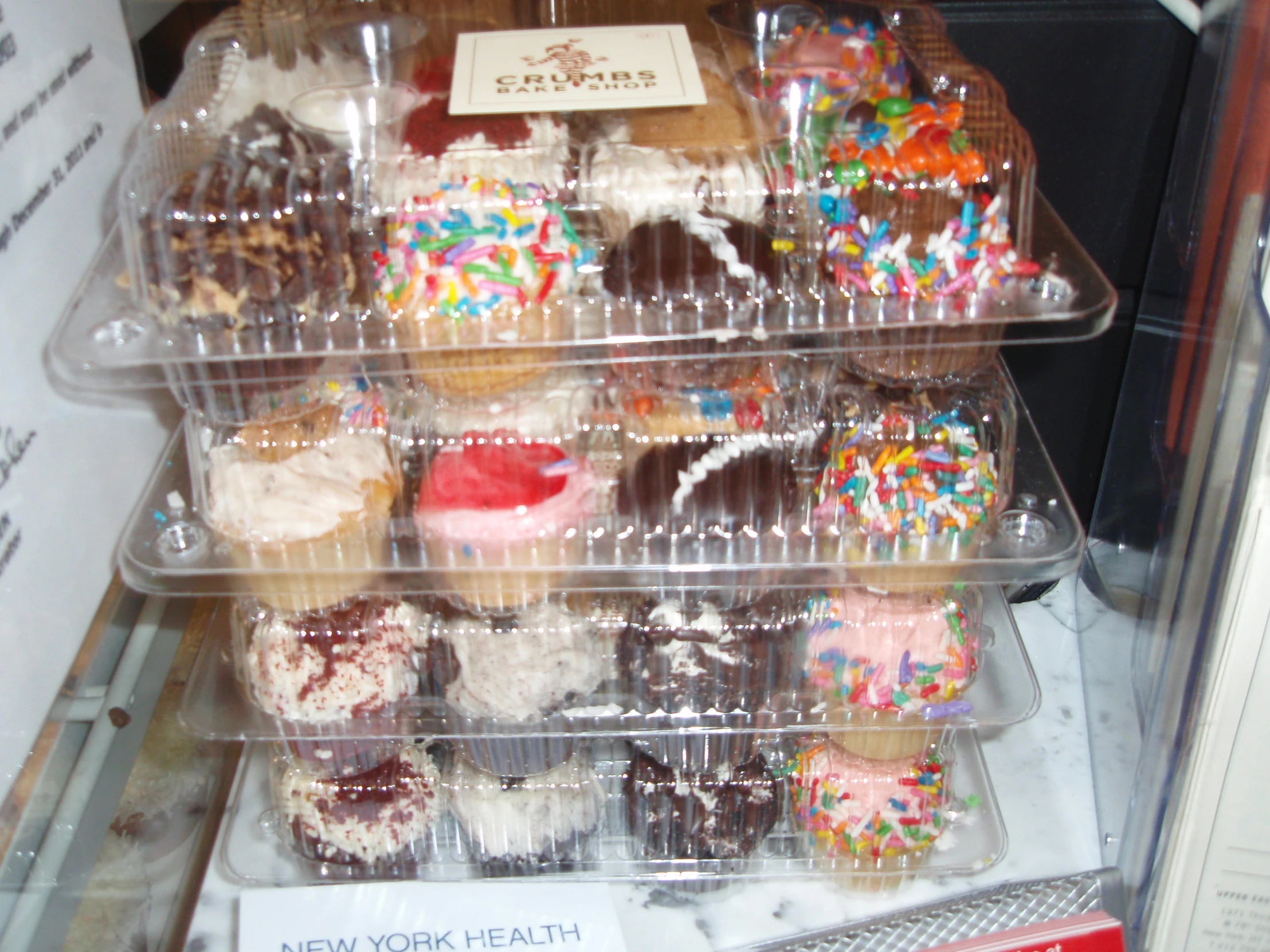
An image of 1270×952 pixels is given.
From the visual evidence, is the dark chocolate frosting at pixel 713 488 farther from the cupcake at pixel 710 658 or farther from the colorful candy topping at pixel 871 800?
the colorful candy topping at pixel 871 800

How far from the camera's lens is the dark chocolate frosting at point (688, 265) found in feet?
2.60

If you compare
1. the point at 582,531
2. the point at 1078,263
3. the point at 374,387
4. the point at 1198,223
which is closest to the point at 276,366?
the point at 374,387

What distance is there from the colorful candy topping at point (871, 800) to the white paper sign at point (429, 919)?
0.22m

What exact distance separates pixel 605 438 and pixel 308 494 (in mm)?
244

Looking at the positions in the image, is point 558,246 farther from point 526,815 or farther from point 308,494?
point 526,815

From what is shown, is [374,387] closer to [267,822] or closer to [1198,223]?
[267,822]

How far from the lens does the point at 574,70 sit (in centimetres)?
85

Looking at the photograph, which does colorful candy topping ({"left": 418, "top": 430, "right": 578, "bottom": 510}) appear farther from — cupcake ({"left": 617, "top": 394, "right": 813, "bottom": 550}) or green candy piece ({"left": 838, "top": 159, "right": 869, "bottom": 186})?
green candy piece ({"left": 838, "top": 159, "right": 869, "bottom": 186})

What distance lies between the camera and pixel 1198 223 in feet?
3.21

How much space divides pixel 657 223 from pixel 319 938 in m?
0.70

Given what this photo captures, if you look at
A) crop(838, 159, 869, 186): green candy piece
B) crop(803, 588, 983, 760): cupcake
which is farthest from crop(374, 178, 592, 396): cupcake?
crop(803, 588, 983, 760): cupcake

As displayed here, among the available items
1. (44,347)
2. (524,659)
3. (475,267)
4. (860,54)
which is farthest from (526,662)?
(860,54)

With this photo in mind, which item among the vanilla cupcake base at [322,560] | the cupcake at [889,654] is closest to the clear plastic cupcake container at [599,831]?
the cupcake at [889,654]

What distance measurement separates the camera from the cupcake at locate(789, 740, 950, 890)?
103 cm
